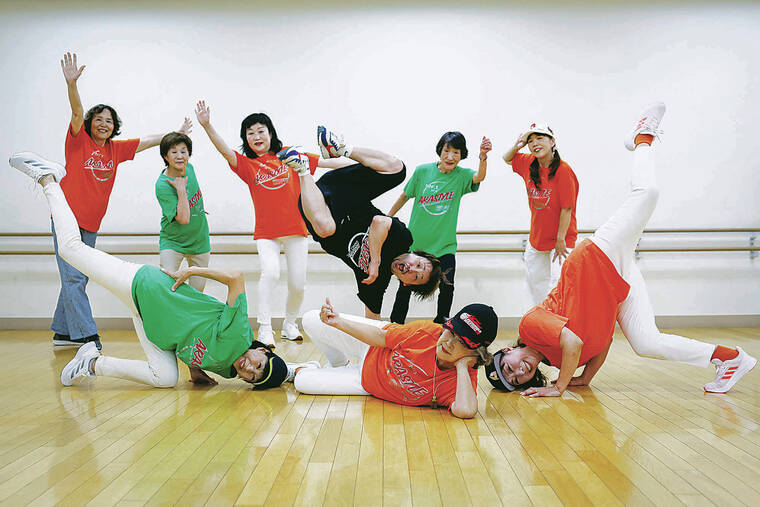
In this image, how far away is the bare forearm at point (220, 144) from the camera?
13.5 feet

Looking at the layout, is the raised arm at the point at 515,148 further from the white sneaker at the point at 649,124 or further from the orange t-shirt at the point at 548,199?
the white sneaker at the point at 649,124

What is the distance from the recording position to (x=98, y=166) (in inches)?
163

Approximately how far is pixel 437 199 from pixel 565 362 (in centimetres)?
168

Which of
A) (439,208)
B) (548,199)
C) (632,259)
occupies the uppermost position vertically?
(548,199)

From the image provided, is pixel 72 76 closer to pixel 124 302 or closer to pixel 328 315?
pixel 124 302

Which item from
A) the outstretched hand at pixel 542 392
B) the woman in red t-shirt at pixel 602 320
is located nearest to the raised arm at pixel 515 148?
the woman in red t-shirt at pixel 602 320

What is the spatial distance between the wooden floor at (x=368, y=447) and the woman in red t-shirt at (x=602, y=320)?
139 millimetres

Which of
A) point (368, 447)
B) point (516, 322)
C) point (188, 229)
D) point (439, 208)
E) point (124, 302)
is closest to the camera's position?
point (368, 447)

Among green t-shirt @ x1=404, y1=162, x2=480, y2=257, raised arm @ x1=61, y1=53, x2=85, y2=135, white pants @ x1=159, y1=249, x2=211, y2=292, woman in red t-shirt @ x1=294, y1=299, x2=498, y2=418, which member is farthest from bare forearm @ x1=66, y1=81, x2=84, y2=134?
green t-shirt @ x1=404, y1=162, x2=480, y2=257

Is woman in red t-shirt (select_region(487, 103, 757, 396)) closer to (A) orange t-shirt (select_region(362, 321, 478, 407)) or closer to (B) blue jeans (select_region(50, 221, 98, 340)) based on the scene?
(A) orange t-shirt (select_region(362, 321, 478, 407))

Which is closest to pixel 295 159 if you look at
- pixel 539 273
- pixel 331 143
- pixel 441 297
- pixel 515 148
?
pixel 331 143

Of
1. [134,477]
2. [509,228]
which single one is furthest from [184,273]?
[509,228]

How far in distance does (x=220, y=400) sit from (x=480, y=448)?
1.34 meters

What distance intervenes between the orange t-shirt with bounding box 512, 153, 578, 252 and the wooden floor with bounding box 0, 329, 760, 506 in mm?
1169
